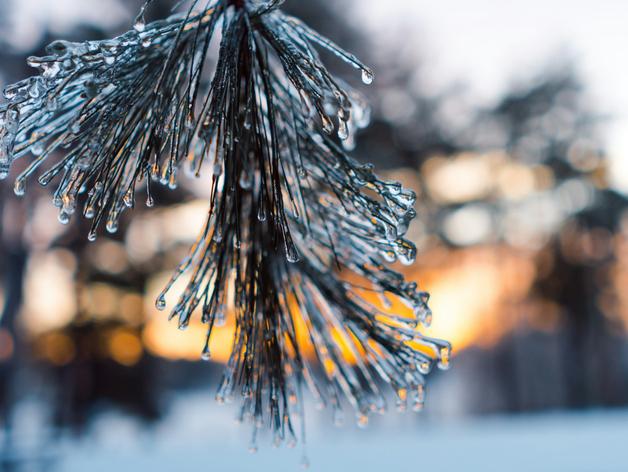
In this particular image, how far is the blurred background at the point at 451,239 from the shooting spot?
670 cm

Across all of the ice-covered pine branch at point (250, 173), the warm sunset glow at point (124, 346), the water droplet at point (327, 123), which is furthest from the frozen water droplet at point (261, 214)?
the warm sunset glow at point (124, 346)

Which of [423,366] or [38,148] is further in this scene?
[423,366]

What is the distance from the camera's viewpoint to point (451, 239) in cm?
966

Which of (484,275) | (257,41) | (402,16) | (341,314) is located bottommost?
(341,314)

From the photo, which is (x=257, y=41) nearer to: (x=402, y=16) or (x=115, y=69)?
(x=115, y=69)

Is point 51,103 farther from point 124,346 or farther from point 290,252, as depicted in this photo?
point 124,346

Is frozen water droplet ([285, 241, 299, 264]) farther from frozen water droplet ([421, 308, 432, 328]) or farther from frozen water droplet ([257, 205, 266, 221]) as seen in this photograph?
frozen water droplet ([421, 308, 432, 328])

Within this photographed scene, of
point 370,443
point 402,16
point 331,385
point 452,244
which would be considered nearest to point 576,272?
point 452,244

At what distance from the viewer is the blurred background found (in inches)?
264

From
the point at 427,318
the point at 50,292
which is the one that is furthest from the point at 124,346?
the point at 427,318

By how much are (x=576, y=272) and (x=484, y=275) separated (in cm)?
228

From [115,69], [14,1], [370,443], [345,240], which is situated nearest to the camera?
[115,69]

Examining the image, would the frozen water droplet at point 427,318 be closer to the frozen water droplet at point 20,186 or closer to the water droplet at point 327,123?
the water droplet at point 327,123

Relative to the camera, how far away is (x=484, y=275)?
10.5 meters
